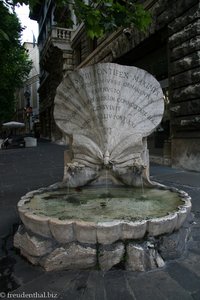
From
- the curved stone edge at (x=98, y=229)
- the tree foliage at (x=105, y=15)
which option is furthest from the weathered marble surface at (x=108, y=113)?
the curved stone edge at (x=98, y=229)

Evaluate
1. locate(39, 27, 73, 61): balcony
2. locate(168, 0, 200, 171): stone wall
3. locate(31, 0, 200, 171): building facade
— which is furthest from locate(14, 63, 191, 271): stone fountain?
locate(39, 27, 73, 61): balcony

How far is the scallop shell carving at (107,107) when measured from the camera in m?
3.82

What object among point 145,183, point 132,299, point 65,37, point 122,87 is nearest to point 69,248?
point 132,299

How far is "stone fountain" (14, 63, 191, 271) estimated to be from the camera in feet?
7.43

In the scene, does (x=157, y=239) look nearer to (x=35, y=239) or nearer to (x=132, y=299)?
(x=132, y=299)

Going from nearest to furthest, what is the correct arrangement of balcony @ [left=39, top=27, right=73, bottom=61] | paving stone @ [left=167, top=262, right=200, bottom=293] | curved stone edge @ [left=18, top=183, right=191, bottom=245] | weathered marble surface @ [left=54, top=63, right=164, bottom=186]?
paving stone @ [left=167, top=262, right=200, bottom=293] < curved stone edge @ [left=18, top=183, right=191, bottom=245] < weathered marble surface @ [left=54, top=63, right=164, bottom=186] < balcony @ [left=39, top=27, right=73, bottom=61]

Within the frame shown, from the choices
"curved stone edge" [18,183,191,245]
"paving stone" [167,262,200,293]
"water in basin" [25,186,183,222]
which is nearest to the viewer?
"paving stone" [167,262,200,293]

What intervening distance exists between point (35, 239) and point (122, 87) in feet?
7.67

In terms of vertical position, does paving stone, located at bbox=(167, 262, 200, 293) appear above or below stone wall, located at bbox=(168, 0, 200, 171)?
below

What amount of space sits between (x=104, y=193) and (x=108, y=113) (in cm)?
104

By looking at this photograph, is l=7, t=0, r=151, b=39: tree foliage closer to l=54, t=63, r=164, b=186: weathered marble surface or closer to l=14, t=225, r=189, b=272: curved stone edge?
l=54, t=63, r=164, b=186: weathered marble surface

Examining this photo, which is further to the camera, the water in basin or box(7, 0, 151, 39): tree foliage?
box(7, 0, 151, 39): tree foliage

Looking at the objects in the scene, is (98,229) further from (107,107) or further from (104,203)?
(107,107)

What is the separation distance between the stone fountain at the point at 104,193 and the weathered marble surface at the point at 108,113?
1cm
